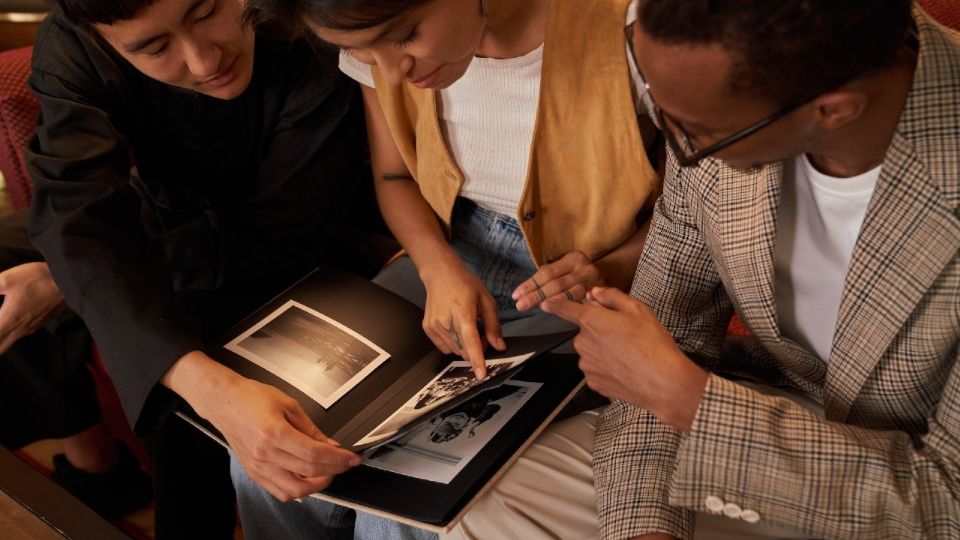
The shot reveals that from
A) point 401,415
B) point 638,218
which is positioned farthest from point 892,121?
point 401,415

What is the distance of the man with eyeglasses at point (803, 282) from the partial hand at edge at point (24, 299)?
969mm

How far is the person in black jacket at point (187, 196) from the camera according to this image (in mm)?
1188

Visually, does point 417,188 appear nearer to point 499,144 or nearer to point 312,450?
point 499,144

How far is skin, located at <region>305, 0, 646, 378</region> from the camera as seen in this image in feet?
3.51

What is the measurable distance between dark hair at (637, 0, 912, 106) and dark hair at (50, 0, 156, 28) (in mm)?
728

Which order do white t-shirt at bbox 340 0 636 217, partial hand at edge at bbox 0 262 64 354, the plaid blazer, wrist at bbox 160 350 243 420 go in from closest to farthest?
the plaid blazer < wrist at bbox 160 350 243 420 < white t-shirt at bbox 340 0 636 217 < partial hand at edge at bbox 0 262 64 354

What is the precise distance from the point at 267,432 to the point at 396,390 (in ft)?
0.62

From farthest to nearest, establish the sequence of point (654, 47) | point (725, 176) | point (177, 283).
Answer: point (177, 283), point (725, 176), point (654, 47)

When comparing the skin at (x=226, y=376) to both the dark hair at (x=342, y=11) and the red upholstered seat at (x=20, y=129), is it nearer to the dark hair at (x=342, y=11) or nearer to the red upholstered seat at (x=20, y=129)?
the dark hair at (x=342, y=11)

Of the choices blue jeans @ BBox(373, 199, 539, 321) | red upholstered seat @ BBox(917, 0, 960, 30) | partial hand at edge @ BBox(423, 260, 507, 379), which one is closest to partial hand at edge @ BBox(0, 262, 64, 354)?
blue jeans @ BBox(373, 199, 539, 321)

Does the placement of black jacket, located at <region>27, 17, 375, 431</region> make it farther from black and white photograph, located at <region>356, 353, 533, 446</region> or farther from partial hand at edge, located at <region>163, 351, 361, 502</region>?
black and white photograph, located at <region>356, 353, 533, 446</region>

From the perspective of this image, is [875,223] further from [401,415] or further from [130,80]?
[130,80]

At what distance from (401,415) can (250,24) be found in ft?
1.91

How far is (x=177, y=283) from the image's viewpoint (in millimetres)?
1539
